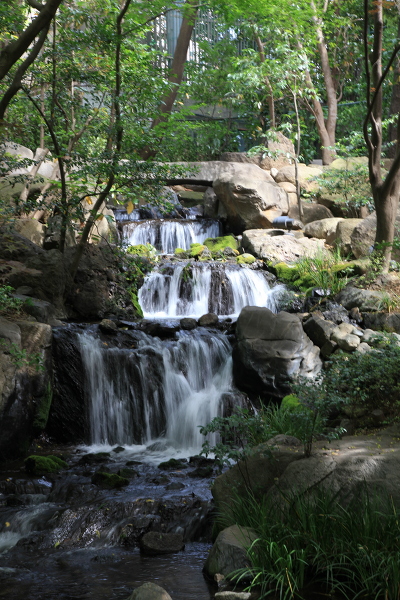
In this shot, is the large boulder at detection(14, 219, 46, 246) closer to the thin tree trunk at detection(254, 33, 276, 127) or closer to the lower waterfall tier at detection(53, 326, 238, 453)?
the lower waterfall tier at detection(53, 326, 238, 453)

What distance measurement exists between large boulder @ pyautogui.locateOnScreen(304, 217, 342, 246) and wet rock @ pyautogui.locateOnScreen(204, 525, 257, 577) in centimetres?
1171

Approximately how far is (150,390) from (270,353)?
2.11 m

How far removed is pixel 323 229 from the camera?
15812mm

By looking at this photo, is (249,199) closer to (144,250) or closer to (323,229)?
(323,229)

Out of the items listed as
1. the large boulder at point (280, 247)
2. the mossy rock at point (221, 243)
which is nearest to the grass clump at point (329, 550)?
the large boulder at point (280, 247)

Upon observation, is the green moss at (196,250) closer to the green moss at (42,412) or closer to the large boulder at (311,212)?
the large boulder at (311,212)

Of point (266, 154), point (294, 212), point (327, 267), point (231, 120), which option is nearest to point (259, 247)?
point (327, 267)

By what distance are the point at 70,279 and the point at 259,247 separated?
573 centimetres

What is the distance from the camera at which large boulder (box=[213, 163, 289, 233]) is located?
16891 mm

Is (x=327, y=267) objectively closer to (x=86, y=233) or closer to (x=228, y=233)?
(x=228, y=233)

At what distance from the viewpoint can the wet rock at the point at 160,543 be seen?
5.31 meters

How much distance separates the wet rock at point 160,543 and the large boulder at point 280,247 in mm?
9957

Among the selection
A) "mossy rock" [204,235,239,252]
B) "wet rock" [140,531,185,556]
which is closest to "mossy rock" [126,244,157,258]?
"mossy rock" [204,235,239,252]

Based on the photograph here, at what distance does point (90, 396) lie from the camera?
9.34 meters
